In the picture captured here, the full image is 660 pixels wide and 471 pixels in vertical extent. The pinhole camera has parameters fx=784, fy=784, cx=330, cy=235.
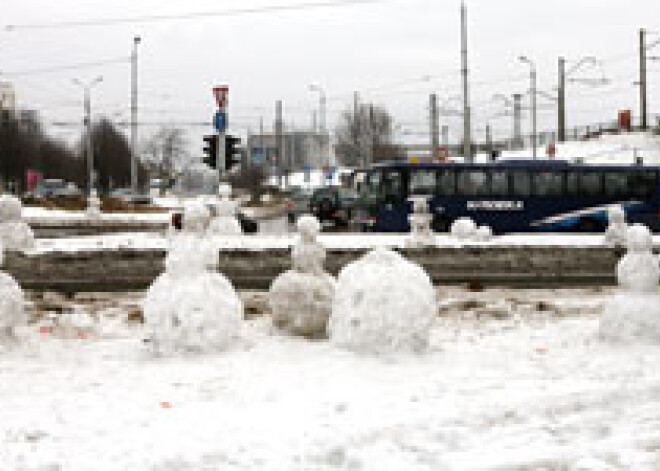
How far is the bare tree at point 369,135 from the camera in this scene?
67.0 m

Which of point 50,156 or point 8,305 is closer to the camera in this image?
point 8,305

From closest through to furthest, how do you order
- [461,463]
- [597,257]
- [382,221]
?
[461,463], [597,257], [382,221]

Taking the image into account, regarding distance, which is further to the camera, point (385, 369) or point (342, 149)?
point (342, 149)

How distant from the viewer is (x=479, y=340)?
8.75m

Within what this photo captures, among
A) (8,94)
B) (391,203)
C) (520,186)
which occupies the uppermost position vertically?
(8,94)

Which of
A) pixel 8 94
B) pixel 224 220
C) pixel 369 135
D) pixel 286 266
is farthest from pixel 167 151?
pixel 286 266

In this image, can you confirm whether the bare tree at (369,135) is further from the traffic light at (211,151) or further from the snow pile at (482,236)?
the traffic light at (211,151)

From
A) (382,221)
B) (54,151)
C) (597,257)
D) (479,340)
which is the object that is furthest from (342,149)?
(479,340)

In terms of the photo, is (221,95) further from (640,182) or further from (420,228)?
(640,182)

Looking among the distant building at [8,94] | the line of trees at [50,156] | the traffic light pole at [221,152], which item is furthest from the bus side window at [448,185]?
the distant building at [8,94]

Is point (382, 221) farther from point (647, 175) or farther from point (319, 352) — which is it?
point (319, 352)

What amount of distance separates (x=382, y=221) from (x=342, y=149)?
2019 inches

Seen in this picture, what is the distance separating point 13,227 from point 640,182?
21.3 meters

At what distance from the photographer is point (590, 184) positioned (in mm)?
28172
